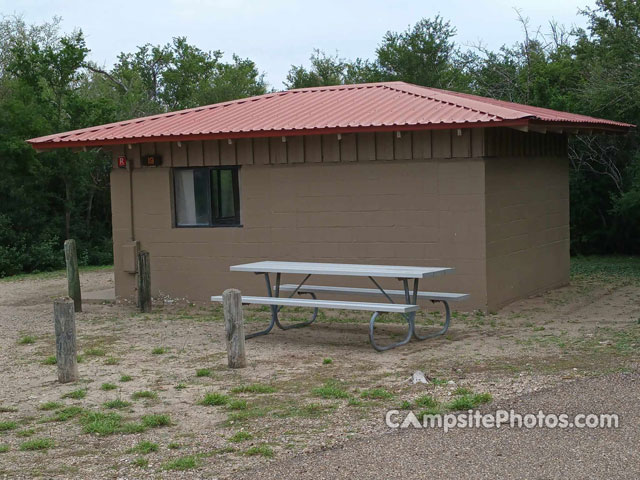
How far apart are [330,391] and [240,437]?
1417 millimetres

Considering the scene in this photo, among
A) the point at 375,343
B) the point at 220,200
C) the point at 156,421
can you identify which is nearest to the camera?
the point at 156,421

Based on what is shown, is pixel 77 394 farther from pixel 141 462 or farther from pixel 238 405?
pixel 141 462

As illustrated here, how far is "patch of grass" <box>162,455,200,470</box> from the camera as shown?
222 inches

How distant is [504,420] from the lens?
20.7 feet

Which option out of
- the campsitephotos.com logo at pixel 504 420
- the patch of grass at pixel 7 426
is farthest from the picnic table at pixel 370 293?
the patch of grass at pixel 7 426

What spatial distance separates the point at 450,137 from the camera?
12.0 m

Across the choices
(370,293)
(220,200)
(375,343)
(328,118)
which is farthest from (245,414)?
(220,200)

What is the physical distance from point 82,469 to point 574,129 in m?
10.00

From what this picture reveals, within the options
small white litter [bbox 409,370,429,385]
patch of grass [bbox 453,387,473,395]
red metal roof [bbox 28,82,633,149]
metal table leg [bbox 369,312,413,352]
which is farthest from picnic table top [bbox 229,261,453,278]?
patch of grass [bbox 453,387,473,395]

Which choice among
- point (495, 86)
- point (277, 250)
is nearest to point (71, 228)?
point (277, 250)

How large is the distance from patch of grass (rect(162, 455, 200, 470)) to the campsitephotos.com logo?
1.44m

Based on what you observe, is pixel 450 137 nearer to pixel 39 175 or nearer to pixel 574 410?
pixel 574 410

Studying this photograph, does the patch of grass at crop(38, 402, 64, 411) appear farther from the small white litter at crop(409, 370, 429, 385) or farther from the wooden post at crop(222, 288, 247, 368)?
the small white litter at crop(409, 370, 429, 385)

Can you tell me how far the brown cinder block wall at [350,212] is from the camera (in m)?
12.0
